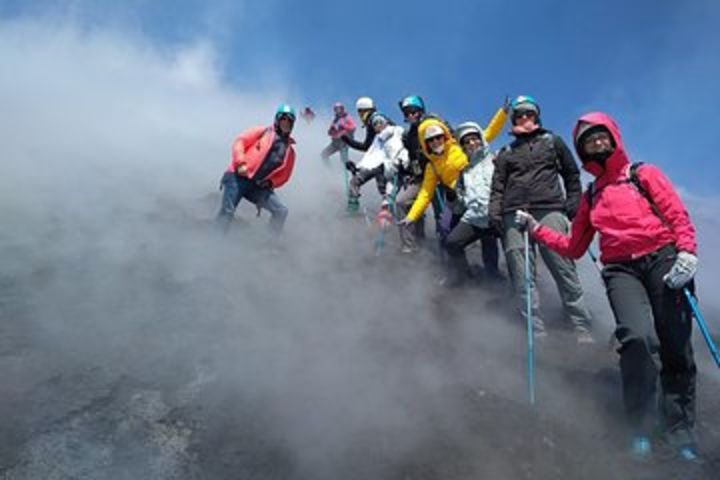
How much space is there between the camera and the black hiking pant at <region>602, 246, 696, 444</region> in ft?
15.3

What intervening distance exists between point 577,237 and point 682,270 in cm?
102

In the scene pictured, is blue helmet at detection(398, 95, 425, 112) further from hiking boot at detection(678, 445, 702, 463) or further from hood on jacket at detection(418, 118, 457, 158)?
hiking boot at detection(678, 445, 702, 463)

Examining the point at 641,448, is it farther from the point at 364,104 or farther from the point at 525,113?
the point at 364,104

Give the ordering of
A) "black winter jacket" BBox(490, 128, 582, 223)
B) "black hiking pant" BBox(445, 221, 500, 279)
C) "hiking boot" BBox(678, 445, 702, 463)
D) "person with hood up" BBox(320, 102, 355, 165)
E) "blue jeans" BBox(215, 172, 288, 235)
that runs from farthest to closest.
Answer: "person with hood up" BBox(320, 102, 355, 165) < "blue jeans" BBox(215, 172, 288, 235) < "black hiking pant" BBox(445, 221, 500, 279) < "black winter jacket" BBox(490, 128, 582, 223) < "hiking boot" BBox(678, 445, 702, 463)

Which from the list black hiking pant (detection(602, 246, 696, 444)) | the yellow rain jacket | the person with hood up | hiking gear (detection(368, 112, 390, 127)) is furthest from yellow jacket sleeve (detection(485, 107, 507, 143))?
A: the person with hood up

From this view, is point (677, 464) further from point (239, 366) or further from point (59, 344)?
point (59, 344)

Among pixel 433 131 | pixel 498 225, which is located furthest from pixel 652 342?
pixel 433 131

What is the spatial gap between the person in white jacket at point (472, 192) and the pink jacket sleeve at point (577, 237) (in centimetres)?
198

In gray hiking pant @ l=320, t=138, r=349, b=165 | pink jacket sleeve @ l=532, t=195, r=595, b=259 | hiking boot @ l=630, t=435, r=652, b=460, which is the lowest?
hiking boot @ l=630, t=435, r=652, b=460

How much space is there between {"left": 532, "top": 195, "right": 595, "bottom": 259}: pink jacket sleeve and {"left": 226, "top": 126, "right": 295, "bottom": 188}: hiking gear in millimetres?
5412

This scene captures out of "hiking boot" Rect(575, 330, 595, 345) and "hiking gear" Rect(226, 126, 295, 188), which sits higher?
"hiking gear" Rect(226, 126, 295, 188)

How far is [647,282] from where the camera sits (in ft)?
15.7

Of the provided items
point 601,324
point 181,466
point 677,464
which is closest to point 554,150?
point 601,324

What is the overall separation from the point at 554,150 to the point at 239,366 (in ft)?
14.0
